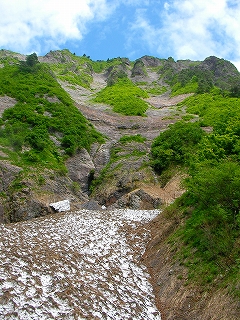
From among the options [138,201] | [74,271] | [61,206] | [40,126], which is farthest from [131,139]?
[74,271]

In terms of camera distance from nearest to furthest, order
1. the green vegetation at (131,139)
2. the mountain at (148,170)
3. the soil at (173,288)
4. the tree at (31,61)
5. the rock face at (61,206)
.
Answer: the soil at (173,288), the mountain at (148,170), the rock face at (61,206), the green vegetation at (131,139), the tree at (31,61)

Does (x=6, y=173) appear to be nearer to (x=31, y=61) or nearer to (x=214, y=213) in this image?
(x=214, y=213)

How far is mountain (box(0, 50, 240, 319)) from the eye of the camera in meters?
13.5

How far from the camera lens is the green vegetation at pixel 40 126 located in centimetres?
3143

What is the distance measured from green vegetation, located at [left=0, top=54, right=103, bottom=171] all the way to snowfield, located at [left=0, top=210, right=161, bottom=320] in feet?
35.5

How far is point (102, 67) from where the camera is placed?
159 metres

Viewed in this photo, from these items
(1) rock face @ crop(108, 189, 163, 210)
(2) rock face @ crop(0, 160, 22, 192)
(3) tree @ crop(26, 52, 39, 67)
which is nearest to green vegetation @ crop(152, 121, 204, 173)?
(1) rock face @ crop(108, 189, 163, 210)

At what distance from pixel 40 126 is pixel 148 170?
12.5 meters

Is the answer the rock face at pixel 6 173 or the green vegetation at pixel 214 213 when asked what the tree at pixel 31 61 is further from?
the green vegetation at pixel 214 213

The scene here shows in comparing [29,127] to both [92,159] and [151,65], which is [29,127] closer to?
[92,159]

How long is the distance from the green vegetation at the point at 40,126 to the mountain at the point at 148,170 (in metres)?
0.12

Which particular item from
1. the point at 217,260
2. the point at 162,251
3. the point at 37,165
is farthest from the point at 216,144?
the point at 37,165

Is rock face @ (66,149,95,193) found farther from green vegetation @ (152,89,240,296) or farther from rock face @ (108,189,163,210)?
green vegetation @ (152,89,240,296)

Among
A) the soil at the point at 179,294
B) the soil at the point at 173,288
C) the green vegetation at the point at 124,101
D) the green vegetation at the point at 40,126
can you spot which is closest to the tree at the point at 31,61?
the green vegetation at the point at 40,126
